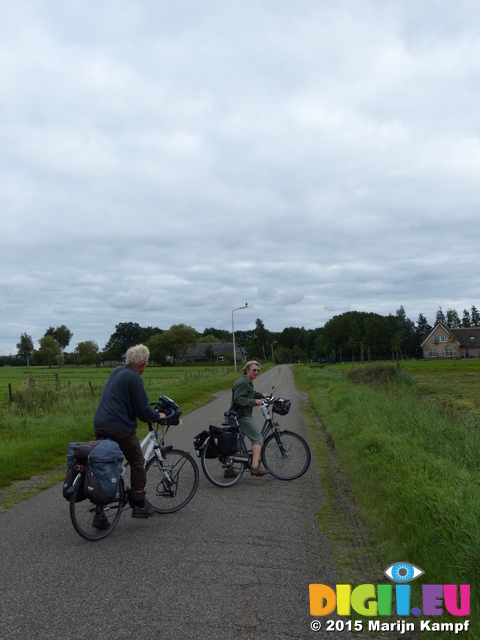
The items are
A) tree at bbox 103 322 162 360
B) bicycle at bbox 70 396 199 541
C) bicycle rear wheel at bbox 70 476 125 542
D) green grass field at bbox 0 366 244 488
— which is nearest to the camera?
bicycle rear wheel at bbox 70 476 125 542

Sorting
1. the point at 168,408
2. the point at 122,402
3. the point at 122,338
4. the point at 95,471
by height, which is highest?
the point at 122,338

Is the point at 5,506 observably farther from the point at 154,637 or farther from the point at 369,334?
the point at 369,334

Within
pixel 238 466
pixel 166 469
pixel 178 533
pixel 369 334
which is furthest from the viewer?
pixel 369 334

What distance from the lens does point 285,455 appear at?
7.86m

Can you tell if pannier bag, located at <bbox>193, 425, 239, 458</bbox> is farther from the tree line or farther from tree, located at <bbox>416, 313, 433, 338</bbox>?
tree, located at <bbox>416, 313, 433, 338</bbox>

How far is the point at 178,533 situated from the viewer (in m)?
5.26

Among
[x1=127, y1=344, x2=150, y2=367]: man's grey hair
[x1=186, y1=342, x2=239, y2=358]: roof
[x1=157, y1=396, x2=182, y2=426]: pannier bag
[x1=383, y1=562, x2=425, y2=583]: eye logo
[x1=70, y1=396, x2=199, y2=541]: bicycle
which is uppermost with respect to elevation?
[x1=186, y1=342, x2=239, y2=358]: roof

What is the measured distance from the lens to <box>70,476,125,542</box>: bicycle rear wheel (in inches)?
198

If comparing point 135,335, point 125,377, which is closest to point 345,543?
point 125,377

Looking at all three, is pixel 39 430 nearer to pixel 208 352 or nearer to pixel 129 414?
pixel 129 414

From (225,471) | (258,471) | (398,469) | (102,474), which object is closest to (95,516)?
(102,474)

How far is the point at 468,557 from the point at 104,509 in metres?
3.47

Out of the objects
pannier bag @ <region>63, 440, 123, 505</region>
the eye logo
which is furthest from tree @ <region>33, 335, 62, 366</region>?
the eye logo

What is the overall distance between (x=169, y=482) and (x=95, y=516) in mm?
1125
